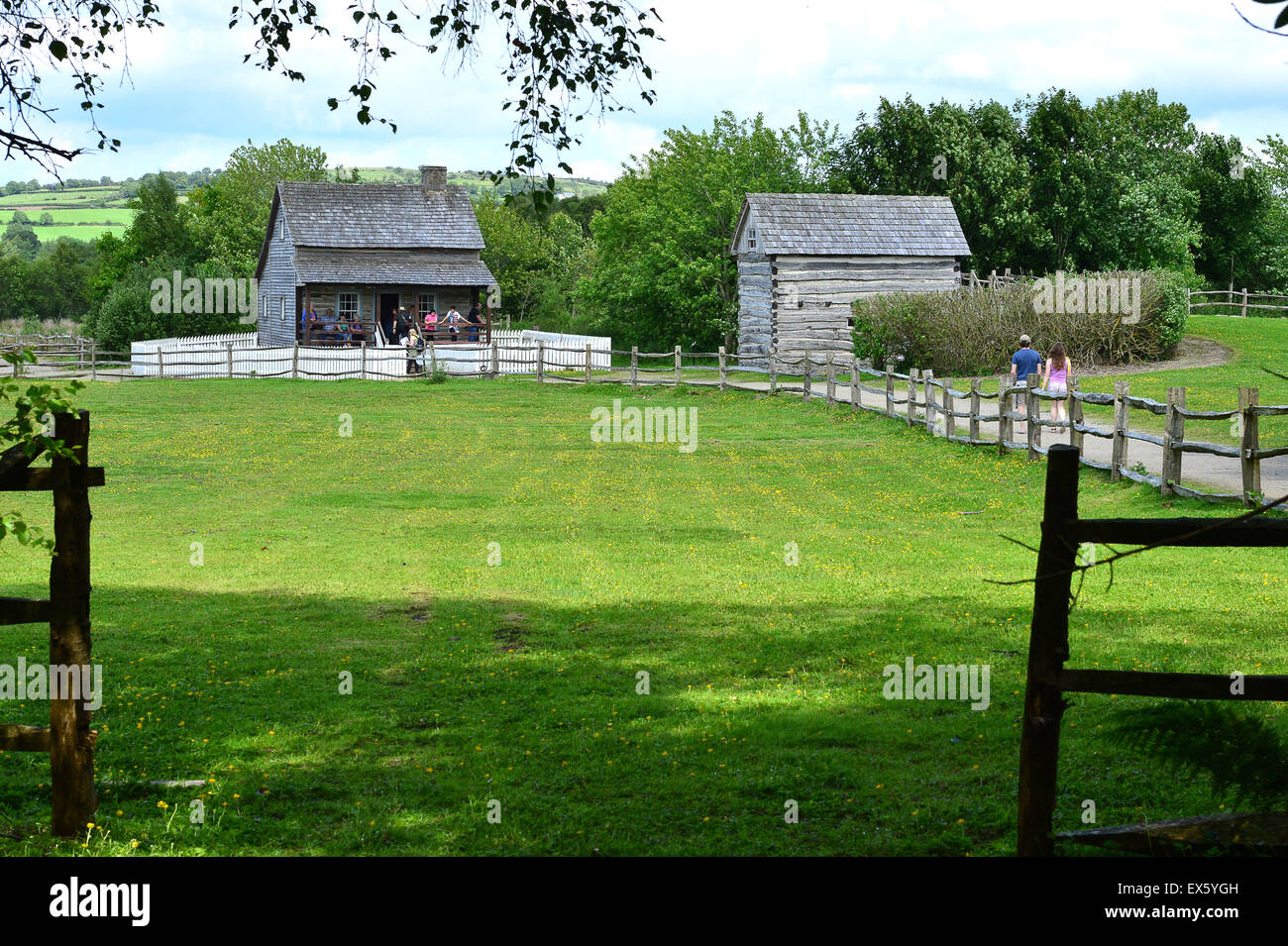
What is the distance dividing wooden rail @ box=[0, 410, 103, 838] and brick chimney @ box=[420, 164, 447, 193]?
4934 centimetres

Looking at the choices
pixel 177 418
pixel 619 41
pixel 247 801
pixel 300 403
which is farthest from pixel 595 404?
pixel 247 801

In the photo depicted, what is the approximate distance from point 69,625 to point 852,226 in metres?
38.5

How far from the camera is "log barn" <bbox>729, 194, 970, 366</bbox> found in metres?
41.1

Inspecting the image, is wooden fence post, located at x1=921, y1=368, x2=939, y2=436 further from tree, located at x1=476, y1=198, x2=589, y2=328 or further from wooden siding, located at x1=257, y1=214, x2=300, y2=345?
tree, located at x1=476, y1=198, x2=589, y2=328

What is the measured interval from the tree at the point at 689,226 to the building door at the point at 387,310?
31.2ft

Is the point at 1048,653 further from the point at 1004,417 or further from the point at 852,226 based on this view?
the point at 852,226

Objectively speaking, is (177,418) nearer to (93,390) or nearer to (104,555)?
(93,390)

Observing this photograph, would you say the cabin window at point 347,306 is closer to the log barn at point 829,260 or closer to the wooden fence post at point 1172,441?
the log barn at point 829,260

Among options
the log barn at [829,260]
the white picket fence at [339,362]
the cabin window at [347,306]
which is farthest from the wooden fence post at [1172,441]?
the cabin window at [347,306]

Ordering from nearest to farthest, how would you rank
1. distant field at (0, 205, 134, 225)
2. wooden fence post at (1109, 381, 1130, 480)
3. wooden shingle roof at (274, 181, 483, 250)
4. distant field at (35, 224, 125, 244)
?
wooden fence post at (1109, 381, 1130, 480), wooden shingle roof at (274, 181, 483, 250), distant field at (35, 224, 125, 244), distant field at (0, 205, 134, 225)

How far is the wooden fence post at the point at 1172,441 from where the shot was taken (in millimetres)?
16000

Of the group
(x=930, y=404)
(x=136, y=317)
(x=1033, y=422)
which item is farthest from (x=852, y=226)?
(x=136, y=317)

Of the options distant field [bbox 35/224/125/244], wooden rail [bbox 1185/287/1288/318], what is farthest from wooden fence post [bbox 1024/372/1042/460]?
distant field [bbox 35/224/125/244]

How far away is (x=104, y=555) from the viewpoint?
14.4m
